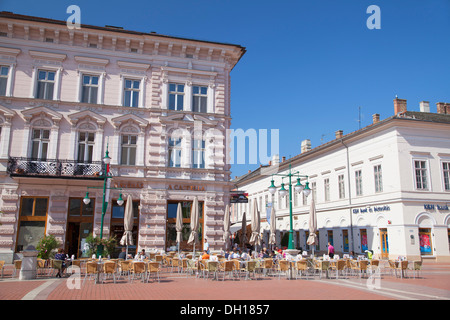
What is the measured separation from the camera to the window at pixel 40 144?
2247 centimetres

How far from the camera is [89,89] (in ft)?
78.3

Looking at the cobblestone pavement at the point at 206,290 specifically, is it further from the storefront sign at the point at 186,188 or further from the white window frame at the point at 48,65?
the white window frame at the point at 48,65

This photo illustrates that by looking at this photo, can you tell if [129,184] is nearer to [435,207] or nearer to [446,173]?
[435,207]

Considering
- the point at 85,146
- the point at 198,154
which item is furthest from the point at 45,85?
the point at 198,154

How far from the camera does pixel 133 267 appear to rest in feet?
48.0

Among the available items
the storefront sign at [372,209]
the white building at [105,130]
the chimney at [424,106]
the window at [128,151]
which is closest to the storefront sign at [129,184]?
the white building at [105,130]

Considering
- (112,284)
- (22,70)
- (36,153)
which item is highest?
(22,70)

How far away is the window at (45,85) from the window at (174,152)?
800cm

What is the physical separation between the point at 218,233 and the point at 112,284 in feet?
34.9

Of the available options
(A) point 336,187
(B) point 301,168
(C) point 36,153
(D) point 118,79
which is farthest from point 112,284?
(B) point 301,168

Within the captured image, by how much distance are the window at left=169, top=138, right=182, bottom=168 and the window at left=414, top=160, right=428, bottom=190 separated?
57.5 feet

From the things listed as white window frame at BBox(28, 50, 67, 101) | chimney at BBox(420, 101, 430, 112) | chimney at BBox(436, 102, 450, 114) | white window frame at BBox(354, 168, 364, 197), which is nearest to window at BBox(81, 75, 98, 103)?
white window frame at BBox(28, 50, 67, 101)
